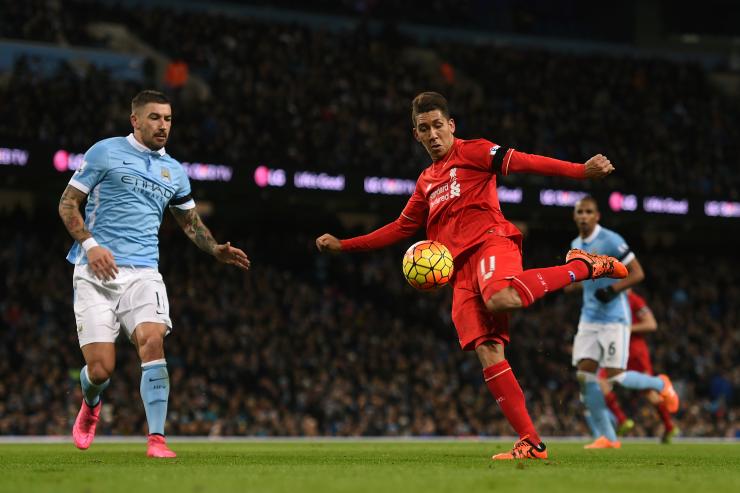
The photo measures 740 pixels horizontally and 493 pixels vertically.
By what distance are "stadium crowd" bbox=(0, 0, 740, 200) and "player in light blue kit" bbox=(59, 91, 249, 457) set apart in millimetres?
14599

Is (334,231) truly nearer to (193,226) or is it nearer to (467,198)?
(193,226)

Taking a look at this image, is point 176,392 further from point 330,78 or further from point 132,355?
point 330,78

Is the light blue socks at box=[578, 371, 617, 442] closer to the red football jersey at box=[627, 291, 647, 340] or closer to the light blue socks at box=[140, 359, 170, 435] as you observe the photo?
the red football jersey at box=[627, 291, 647, 340]

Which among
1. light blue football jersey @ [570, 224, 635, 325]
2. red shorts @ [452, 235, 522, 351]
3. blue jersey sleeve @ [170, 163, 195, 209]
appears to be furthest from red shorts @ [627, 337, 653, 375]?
blue jersey sleeve @ [170, 163, 195, 209]

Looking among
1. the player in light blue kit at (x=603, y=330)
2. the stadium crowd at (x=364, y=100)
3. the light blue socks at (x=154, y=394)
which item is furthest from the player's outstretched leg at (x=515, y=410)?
the stadium crowd at (x=364, y=100)

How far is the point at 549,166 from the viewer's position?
24.4ft

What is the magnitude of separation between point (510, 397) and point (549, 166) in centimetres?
164

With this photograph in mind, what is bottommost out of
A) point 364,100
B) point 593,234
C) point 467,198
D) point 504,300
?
point 504,300

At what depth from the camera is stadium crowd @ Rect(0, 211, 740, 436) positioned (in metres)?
19.9

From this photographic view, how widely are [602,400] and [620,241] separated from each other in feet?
5.94

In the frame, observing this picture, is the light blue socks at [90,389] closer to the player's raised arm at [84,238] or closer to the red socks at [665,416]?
the player's raised arm at [84,238]

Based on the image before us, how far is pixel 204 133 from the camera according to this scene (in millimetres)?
23984

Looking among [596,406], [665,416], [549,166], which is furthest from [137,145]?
[665,416]

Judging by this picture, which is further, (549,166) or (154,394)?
(154,394)
